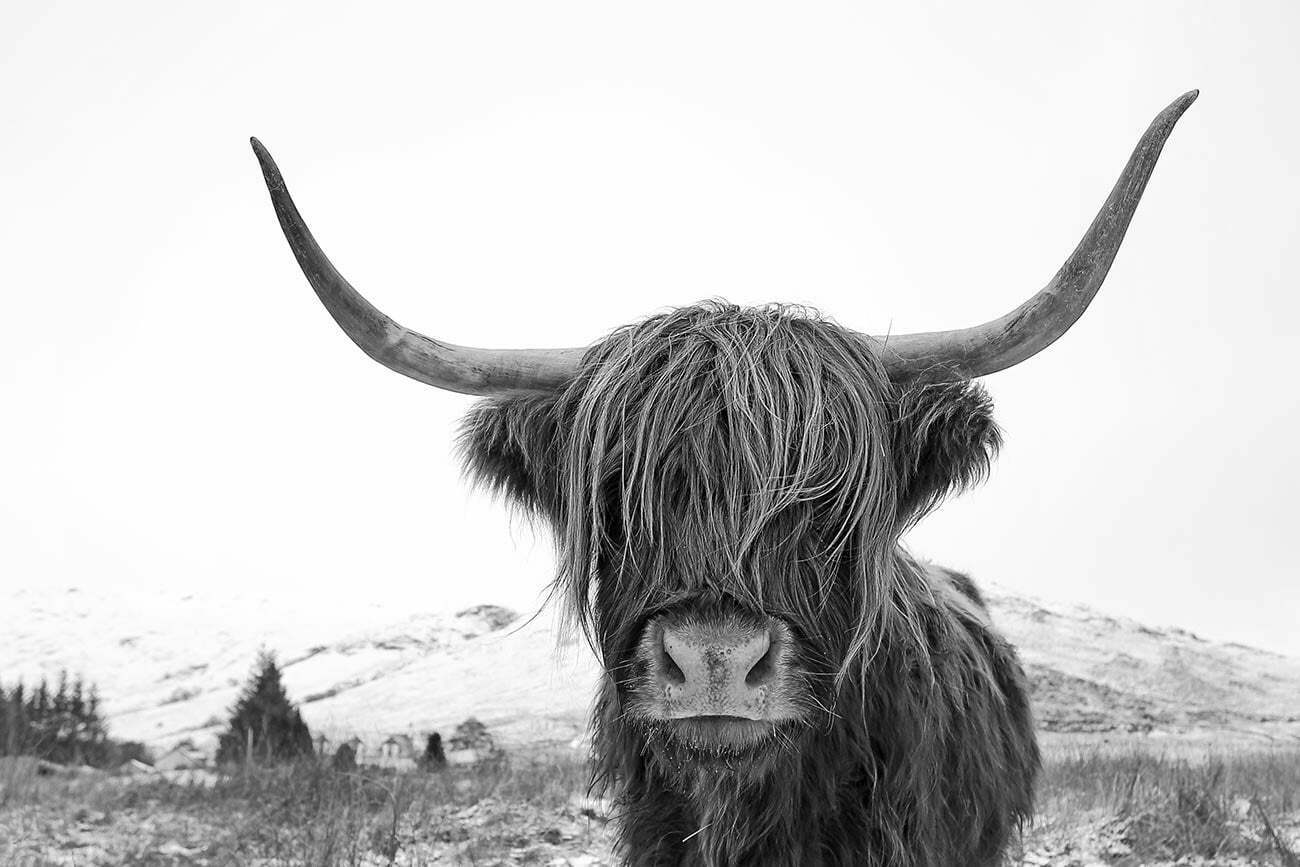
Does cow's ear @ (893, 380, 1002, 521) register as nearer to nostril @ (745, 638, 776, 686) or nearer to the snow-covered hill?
nostril @ (745, 638, 776, 686)

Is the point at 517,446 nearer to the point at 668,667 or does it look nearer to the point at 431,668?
the point at 668,667

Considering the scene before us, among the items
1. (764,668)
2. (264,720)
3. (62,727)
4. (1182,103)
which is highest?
(1182,103)

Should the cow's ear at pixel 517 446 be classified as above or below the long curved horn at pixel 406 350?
below

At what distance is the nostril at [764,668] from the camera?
104 inches

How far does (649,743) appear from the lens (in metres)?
2.99

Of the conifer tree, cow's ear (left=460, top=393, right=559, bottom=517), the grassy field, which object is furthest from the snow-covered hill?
cow's ear (left=460, top=393, right=559, bottom=517)

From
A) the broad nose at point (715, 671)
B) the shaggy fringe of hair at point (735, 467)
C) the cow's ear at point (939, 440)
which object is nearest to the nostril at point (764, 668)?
the broad nose at point (715, 671)

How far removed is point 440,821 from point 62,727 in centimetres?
1677

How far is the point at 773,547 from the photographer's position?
288cm

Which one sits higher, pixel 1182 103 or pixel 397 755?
pixel 1182 103

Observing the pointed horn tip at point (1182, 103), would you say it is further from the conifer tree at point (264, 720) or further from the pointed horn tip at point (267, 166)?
the conifer tree at point (264, 720)

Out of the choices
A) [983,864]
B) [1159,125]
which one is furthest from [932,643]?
[1159,125]

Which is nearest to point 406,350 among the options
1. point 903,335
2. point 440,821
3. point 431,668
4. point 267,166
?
point 267,166

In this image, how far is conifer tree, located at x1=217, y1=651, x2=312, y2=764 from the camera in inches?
564
